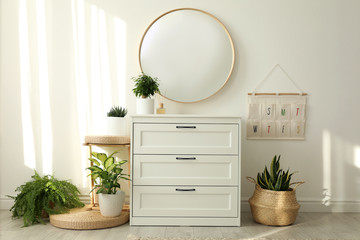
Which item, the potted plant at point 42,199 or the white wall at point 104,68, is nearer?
the potted plant at point 42,199

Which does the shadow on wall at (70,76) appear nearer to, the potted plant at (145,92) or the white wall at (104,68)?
the white wall at (104,68)

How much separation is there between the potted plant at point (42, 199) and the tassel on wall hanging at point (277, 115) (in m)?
1.57

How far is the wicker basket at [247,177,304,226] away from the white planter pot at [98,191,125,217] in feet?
3.34

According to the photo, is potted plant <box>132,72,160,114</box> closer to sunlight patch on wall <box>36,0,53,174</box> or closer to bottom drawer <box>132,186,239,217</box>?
bottom drawer <box>132,186,239,217</box>

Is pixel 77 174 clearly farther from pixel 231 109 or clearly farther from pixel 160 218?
pixel 231 109

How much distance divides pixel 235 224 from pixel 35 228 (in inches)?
56.0

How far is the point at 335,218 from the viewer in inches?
119

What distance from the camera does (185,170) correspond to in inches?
107

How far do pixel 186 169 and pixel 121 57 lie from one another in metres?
1.14

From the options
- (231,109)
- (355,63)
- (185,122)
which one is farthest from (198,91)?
(355,63)

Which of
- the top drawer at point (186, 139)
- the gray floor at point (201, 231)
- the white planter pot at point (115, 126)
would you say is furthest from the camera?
the white planter pot at point (115, 126)

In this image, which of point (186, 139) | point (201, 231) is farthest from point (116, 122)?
point (201, 231)

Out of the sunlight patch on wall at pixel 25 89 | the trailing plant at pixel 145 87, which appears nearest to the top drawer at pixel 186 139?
the trailing plant at pixel 145 87

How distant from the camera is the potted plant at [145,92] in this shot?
2885mm
